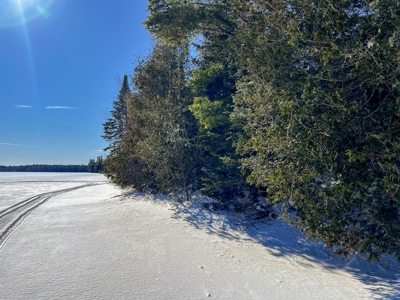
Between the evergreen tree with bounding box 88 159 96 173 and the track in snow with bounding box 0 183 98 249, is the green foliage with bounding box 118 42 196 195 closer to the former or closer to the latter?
the track in snow with bounding box 0 183 98 249

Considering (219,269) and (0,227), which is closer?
(219,269)

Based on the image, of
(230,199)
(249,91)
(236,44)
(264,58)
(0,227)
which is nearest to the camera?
(264,58)

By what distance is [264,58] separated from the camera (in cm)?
552

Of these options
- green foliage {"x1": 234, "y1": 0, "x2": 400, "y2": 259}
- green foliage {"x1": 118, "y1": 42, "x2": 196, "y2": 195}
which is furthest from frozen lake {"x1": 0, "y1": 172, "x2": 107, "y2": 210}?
green foliage {"x1": 234, "y1": 0, "x2": 400, "y2": 259}

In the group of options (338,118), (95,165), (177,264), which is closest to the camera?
(338,118)

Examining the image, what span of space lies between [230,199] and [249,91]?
4537 mm

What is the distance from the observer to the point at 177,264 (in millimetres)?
5117

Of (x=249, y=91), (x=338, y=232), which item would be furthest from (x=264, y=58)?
(x=338, y=232)

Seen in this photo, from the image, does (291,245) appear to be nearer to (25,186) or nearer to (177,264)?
(177,264)

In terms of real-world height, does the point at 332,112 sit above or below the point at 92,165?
below

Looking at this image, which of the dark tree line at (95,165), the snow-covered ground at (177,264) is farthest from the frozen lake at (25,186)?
the dark tree line at (95,165)

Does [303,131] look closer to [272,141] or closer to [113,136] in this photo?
[272,141]

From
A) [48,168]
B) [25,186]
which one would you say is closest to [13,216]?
[25,186]

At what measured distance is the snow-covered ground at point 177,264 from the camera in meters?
4.12
